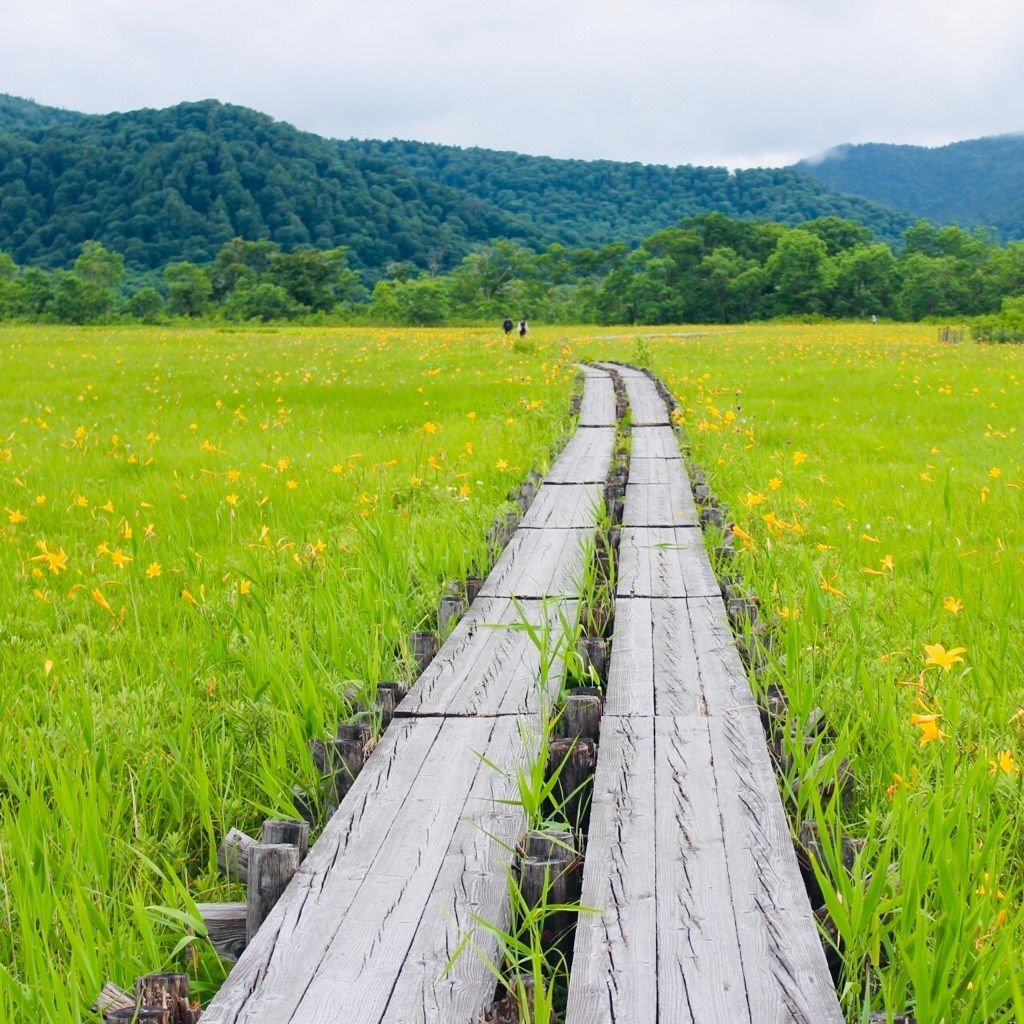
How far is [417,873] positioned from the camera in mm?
1867

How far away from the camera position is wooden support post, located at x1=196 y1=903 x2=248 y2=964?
180 centimetres

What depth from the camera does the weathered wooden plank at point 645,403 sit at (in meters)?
9.18

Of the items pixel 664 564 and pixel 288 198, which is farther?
pixel 288 198

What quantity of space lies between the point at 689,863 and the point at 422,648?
1383mm

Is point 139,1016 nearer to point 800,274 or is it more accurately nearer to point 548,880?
point 548,880

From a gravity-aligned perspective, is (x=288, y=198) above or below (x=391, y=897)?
above

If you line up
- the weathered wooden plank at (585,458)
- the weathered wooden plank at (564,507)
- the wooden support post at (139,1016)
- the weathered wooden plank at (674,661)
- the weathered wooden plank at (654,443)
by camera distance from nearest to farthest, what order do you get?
the wooden support post at (139,1016), the weathered wooden plank at (674,661), the weathered wooden plank at (564,507), the weathered wooden plank at (585,458), the weathered wooden plank at (654,443)

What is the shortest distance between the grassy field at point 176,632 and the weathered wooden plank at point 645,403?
1029mm

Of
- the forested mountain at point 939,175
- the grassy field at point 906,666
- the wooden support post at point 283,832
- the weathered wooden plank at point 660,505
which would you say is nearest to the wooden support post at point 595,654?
the grassy field at point 906,666

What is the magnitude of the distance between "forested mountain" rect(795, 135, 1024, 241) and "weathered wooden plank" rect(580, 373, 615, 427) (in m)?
179

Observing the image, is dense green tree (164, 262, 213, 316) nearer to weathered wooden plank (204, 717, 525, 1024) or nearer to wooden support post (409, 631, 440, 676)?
wooden support post (409, 631, 440, 676)

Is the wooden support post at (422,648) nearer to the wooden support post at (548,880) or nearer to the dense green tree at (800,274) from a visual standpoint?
the wooden support post at (548,880)

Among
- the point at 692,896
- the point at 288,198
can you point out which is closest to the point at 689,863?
the point at 692,896

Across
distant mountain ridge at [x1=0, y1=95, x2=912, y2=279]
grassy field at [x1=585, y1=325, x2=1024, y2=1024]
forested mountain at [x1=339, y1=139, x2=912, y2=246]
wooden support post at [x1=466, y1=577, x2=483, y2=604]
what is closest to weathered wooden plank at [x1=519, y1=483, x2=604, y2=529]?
grassy field at [x1=585, y1=325, x2=1024, y2=1024]
